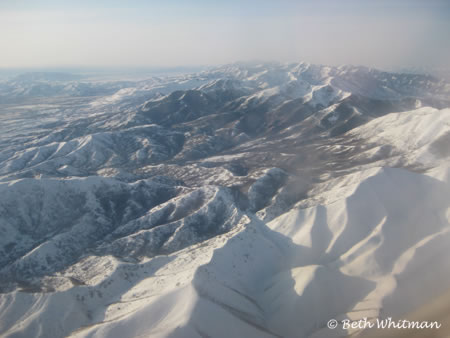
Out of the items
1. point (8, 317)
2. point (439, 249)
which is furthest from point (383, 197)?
point (8, 317)

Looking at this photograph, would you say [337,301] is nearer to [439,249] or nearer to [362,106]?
[439,249]

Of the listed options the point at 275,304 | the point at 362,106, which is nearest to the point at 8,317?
the point at 275,304

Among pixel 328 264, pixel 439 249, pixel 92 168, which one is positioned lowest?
pixel 92 168

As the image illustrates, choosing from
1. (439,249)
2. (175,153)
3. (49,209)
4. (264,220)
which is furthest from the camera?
(175,153)

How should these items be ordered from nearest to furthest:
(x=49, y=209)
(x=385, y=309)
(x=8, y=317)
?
(x=385, y=309) → (x=8, y=317) → (x=49, y=209)

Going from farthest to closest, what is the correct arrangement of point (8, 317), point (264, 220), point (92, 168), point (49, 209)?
point (92, 168) < point (49, 209) < point (264, 220) < point (8, 317)

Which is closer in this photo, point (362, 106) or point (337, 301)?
point (337, 301)

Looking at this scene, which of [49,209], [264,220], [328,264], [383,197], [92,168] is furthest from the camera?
[92,168]

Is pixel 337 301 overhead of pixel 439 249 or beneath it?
beneath

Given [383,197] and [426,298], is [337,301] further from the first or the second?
[383,197]
